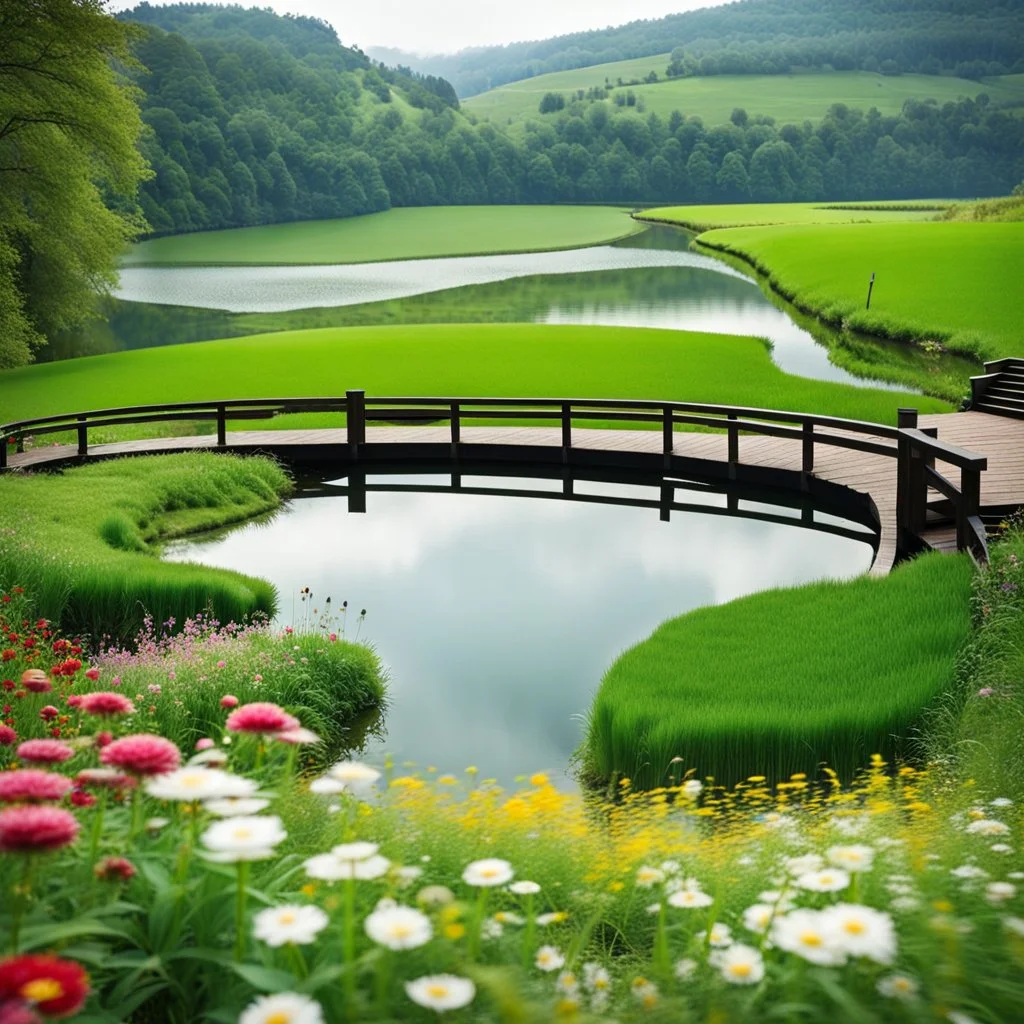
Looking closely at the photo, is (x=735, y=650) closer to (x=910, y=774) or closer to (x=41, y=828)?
(x=910, y=774)

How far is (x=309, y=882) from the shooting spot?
416 centimetres

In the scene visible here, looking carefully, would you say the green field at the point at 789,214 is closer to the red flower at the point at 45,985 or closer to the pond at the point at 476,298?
the pond at the point at 476,298

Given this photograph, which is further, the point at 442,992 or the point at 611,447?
the point at 611,447

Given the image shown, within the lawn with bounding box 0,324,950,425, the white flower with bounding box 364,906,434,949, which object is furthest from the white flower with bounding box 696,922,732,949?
the lawn with bounding box 0,324,950,425

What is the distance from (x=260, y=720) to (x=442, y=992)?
3.77 ft

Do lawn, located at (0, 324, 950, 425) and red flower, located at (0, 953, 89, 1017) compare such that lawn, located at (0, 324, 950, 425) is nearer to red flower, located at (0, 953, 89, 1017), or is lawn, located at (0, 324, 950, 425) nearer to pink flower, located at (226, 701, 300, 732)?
pink flower, located at (226, 701, 300, 732)

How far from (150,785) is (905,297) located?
4716 cm

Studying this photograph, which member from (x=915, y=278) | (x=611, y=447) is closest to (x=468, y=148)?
(x=915, y=278)

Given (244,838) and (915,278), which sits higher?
(244,838)

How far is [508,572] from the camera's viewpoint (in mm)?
16625

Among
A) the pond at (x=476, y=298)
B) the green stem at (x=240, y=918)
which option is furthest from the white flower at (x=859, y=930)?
the pond at (x=476, y=298)

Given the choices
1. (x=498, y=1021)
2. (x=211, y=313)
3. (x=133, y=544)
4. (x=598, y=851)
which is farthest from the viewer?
(x=211, y=313)

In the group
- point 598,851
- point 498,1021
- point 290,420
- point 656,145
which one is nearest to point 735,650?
point 598,851

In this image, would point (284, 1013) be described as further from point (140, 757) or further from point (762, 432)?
point (762, 432)
